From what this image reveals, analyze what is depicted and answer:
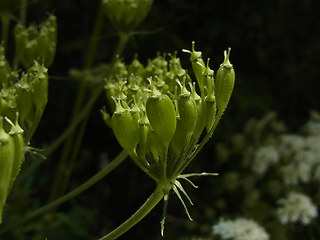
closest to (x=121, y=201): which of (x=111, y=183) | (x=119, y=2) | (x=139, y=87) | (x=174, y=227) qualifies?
(x=111, y=183)

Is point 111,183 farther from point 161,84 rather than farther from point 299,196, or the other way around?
point 161,84

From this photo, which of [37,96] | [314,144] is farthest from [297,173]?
[37,96]

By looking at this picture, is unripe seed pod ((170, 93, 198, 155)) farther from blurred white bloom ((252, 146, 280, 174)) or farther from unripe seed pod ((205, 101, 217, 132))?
blurred white bloom ((252, 146, 280, 174))

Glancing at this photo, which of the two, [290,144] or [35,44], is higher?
[290,144]

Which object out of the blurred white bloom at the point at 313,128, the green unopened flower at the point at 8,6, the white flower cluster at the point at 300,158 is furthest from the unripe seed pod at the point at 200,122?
the blurred white bloom at the point at 313,128

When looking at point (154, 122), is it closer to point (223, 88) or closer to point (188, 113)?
point (188, 113)

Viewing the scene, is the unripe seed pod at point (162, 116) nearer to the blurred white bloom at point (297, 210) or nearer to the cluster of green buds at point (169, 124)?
the cluster of green buds at point (169, 124)
